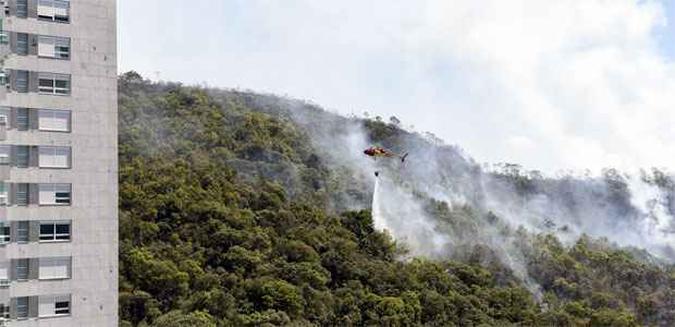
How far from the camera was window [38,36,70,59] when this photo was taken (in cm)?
3769

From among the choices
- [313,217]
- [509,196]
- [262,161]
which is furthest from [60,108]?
[509,196]

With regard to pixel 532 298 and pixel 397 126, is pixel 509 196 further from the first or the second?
pixel 532 298

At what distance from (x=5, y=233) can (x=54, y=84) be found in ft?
21.5

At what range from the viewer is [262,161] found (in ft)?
350

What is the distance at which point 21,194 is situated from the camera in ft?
121

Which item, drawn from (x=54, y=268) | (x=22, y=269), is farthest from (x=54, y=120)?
Result: (x=22, y=269)

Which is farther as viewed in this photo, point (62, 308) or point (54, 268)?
point (62, 308)

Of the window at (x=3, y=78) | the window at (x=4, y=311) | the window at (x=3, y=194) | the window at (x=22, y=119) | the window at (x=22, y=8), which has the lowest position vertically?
the window at (x=4, y=311)

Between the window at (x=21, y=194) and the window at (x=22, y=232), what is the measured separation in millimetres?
832

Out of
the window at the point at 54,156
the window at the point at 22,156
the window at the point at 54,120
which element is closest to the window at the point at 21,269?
the window at the point at 22,156

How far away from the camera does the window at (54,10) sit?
124 feet

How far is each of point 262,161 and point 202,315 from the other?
45.9 metres

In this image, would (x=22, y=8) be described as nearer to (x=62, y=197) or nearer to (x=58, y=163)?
(x=58, y=163)

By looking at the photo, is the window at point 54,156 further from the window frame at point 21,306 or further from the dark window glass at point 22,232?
the window frame at point 21,306
